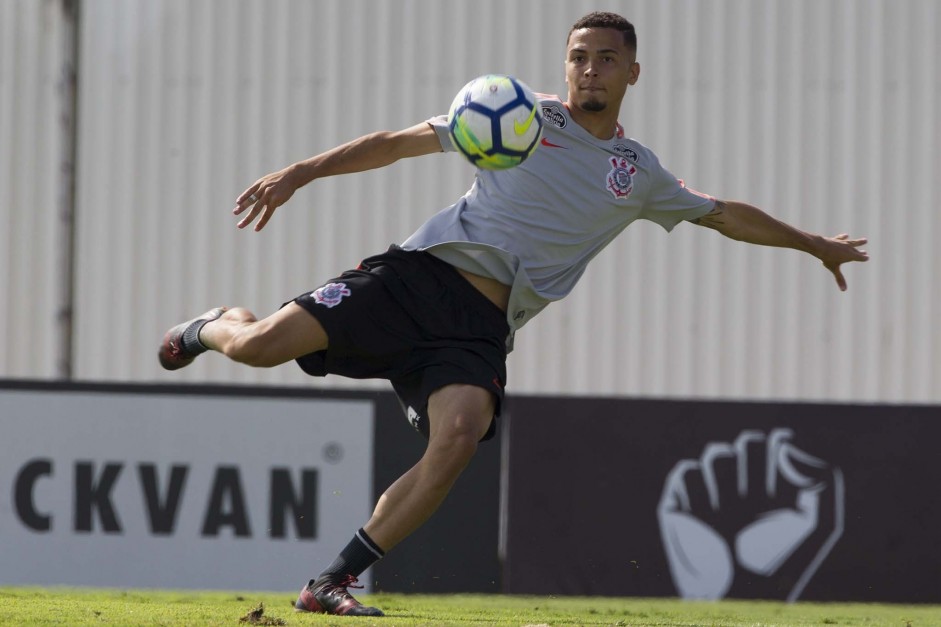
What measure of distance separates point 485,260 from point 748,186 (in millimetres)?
6603

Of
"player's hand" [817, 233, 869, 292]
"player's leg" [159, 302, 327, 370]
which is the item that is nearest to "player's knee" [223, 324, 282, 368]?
"player's leg" [159, 302, 327, 370]

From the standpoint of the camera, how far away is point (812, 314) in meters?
11.7

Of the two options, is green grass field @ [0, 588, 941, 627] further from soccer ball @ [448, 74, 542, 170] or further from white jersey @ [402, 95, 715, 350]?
soccer ball @ [448, 74, 542, 170]

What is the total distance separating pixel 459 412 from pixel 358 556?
0.70 metres

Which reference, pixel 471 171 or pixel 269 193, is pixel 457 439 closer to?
pixel 269 193

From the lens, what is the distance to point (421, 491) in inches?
213

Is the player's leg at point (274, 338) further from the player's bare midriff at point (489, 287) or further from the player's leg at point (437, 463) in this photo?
the player's bare midriff at point (489, 287)

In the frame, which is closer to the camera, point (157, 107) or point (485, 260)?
point (485, 260)

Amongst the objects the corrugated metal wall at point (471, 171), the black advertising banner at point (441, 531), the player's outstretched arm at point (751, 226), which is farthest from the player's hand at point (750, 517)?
the player's outstretched arm at point (751, 226)

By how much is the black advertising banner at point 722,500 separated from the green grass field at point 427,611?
0.18m

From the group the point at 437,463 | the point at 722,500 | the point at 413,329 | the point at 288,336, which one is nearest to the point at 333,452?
the point at 722,500

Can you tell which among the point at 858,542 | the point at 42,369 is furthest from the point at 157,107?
the point at 858,542

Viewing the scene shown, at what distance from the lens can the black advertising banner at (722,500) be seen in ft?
31.2

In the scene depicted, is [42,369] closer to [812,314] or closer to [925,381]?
[812,314]
